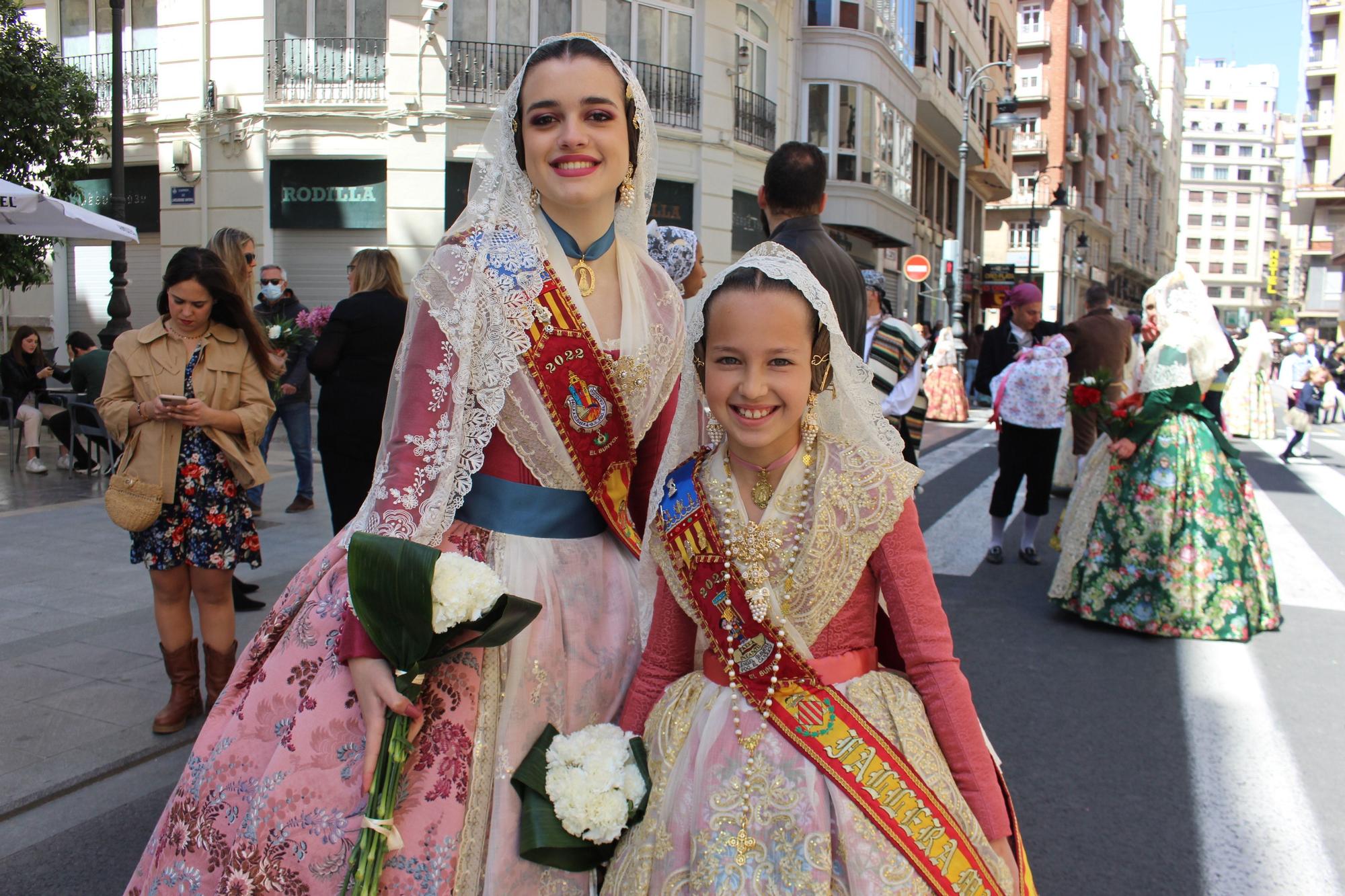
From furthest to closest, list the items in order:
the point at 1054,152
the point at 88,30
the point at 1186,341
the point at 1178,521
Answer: the point at 1054,152, the point at 88,30, the point at 1178,521, the point at 1186,341

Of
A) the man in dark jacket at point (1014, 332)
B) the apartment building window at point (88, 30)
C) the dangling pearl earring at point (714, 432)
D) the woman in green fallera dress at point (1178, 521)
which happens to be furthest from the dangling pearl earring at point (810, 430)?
the apartment building window at point (88, 30)

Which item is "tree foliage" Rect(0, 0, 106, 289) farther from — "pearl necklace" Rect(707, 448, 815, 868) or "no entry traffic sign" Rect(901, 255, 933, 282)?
"no entry traffic sign" Rect(901, 255, 933, 282)

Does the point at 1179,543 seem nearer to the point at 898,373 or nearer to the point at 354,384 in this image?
the point at 898,373

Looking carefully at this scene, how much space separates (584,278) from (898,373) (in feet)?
12.7

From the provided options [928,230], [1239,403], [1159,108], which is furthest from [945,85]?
[1159,108]

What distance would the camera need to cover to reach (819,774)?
1803 millimetres

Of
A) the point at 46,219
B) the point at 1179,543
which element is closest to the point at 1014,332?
the point at 1179,543

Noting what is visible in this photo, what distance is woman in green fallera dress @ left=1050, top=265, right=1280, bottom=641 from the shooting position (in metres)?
5.68

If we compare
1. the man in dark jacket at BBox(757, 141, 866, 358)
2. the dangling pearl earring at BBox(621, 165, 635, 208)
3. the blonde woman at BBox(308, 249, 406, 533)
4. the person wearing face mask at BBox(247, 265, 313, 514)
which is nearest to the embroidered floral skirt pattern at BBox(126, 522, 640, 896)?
the dangling pearl earring at BBox(621, 165, 635, 208)

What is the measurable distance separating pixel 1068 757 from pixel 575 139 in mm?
3159

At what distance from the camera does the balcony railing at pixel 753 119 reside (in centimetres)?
2064

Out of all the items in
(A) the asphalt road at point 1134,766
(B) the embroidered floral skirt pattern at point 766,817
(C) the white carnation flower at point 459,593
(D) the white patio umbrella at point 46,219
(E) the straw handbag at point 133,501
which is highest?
(D) the white patio umbrella at point 46,219

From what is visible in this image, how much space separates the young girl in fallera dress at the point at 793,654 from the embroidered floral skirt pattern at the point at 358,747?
0.14 metres

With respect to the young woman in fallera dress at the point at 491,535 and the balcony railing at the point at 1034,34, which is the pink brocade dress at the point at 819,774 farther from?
the balcony railing at the point at 1034,34
